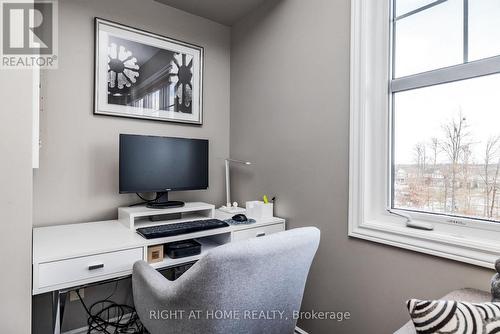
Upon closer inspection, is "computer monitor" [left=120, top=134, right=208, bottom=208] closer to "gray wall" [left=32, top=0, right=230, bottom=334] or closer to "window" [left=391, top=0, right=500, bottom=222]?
"gray wall" [left=32, top=0, right=230, bottom=334]

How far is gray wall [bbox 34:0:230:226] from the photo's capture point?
Result: 5.49ft

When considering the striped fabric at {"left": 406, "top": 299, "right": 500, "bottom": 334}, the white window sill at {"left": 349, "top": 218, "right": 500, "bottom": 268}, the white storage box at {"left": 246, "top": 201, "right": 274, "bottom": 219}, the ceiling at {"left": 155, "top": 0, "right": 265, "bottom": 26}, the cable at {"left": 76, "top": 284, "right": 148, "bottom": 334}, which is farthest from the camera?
the ceiling at {"left": 155, "top": 0, "right": 265, "bottom": 26}

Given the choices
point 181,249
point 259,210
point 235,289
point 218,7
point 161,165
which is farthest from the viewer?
point 218,7

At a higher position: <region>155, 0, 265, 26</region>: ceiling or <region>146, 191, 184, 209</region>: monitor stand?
<region>155, 0, 265, 26</region>: ceiling

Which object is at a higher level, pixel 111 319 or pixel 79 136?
pixel 79 136

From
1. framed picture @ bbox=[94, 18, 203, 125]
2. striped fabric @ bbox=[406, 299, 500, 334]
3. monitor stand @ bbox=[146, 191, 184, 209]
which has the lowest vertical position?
striped fabric @ bbox=[406, 299, 500, 334]

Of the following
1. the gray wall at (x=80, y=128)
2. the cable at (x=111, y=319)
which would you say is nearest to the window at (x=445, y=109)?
the gray wall at (x=80, y=128)

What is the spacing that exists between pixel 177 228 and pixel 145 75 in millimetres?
1200

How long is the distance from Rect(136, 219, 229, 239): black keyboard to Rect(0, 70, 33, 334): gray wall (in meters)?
0.52

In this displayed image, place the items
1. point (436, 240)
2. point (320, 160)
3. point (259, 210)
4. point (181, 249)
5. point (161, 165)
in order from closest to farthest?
point (436, 240) → point (181, 249) → point (320, 160) → point (161, 165) → point (259, 210)

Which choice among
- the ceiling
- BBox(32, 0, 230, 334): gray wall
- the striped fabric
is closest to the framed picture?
BBox(32, 0, 230, 334): gray wall

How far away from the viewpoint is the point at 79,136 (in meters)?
1.77

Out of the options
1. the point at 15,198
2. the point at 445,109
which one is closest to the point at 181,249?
the point at 15,198

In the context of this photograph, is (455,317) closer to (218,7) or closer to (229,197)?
(229,197)
